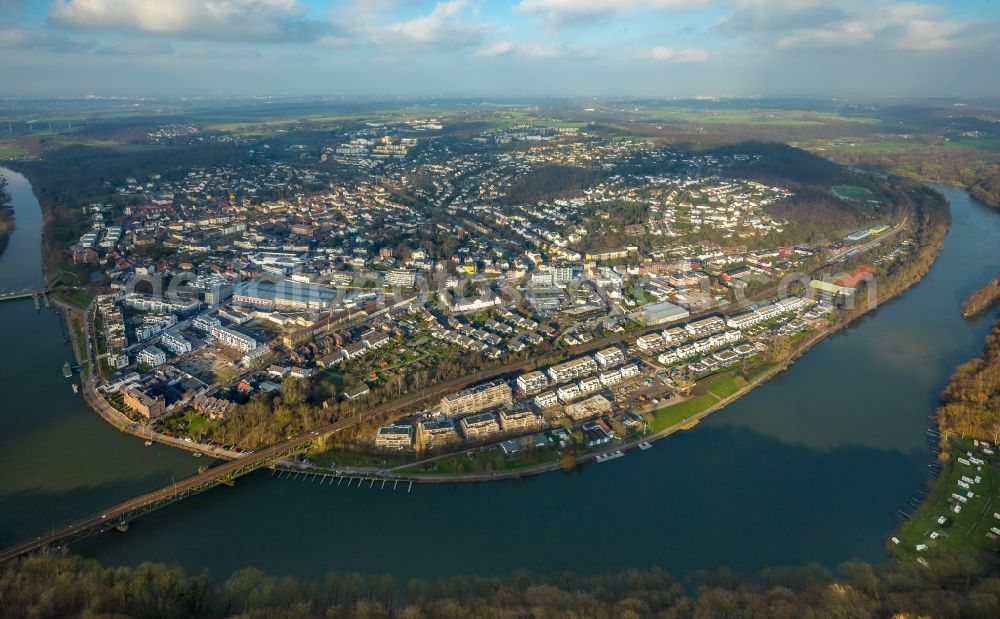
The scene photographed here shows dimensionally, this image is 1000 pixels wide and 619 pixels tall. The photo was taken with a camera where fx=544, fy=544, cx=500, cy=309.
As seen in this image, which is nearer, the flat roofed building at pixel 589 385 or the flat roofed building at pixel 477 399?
the flat roofed building at pixel 477 399

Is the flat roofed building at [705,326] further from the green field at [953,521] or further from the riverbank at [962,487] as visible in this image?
the green field at [953,521]

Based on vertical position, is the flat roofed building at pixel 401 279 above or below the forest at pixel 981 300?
above

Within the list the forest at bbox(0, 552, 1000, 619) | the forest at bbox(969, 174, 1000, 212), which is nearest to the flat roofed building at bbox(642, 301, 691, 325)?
the forest at bbox(0, 552, 1000, 619)

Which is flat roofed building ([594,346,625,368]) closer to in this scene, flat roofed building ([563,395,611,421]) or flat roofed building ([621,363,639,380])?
flat roofed building ([621,363,639,380])

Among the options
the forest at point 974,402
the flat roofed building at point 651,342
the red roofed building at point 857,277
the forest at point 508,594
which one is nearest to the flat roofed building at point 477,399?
the flat roofed building at point 651,342

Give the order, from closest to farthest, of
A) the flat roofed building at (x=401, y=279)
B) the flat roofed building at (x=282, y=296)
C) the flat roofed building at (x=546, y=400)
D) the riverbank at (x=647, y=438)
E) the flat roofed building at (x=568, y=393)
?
the riverbank at (x=647, y=438)
the flat roofed building at (x=546, y=400)
the flat roofed building at (x=568, y=393)
the flat roofed building at (x=282, y=296)
the flat roofed building at (x=401, y=279)

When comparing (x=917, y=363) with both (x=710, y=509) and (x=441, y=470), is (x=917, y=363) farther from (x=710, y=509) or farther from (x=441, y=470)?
(x=441, y=470)
